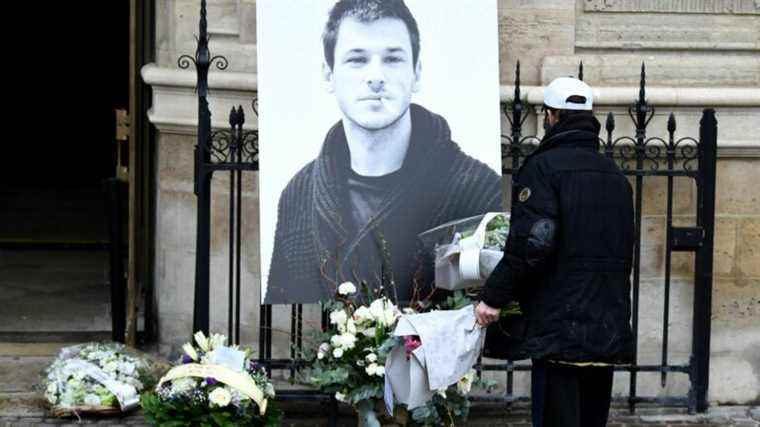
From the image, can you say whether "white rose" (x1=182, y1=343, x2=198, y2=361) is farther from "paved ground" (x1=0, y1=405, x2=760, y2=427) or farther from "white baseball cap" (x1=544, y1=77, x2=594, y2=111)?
"white baseball cap" (x1=544, y1=77, x2=594, y2=111)

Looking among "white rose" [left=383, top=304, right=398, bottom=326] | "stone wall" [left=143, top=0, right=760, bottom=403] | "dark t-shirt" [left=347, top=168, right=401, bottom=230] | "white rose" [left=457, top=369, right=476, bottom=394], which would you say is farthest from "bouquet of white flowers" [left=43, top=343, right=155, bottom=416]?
"white rose" [left=457, top=369, right=476, bottom=394]

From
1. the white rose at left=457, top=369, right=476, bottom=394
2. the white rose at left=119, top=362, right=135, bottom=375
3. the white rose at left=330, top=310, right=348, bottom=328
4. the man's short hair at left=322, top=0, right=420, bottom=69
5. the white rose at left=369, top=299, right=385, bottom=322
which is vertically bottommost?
the white rose at left=119, top=362, right=135, bottom=375

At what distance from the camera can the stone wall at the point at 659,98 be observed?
829 centimetres

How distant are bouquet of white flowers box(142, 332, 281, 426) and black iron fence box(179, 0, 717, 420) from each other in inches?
20.5

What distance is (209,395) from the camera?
272 inches

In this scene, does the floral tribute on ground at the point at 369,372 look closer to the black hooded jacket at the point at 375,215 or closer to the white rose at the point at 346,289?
the white rose at the point at 346,289

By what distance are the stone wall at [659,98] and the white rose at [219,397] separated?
4.57ft

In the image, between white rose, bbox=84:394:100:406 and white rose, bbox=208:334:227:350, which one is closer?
white rose, bbox=208:334:227:350

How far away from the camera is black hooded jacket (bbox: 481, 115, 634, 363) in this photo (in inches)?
251

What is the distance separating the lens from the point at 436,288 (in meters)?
7.37

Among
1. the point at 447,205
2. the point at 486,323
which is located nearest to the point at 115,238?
the point at 447,205

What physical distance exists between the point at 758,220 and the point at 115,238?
3.44 metres

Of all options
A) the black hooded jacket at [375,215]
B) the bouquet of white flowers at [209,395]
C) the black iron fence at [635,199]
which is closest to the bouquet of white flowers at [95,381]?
the black iron fence at [635,199]

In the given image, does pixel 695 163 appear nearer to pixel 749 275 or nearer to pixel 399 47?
pixel 749 275
